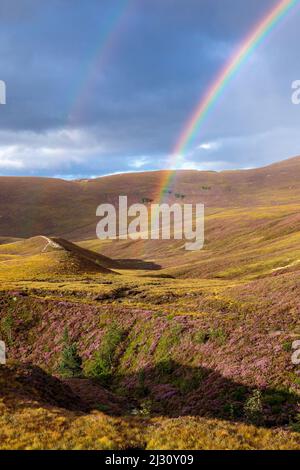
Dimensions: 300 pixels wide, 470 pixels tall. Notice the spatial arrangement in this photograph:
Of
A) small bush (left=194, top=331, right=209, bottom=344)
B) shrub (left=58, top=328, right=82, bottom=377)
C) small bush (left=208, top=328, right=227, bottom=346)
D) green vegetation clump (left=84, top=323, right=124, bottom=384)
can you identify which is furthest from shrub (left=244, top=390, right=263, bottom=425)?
shrub (left=58, top=328, right=82, bottom=377)

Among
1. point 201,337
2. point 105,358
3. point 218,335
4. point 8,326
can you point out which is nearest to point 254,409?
point 218,335

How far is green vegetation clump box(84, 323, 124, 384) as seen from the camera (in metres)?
44.4

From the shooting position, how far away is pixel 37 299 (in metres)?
64.4

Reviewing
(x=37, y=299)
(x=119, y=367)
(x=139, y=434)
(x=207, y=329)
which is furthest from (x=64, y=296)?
(x=139, y=434)

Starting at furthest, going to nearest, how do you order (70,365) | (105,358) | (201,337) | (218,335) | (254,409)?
(105,358) < (70,365) < (201,337) < (218,335) < (254,409)

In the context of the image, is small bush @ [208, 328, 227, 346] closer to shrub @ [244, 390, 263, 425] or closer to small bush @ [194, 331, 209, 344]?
small bush @ [194, 331, 209, 344]

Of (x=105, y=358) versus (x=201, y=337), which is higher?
(x=201, y=337)

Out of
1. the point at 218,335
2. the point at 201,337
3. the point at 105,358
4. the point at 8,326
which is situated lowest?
the point at 105,358

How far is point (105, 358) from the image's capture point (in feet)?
153

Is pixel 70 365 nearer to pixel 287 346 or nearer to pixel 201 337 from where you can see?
pixel 201 337

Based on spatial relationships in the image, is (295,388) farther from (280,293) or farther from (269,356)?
(280,293)
